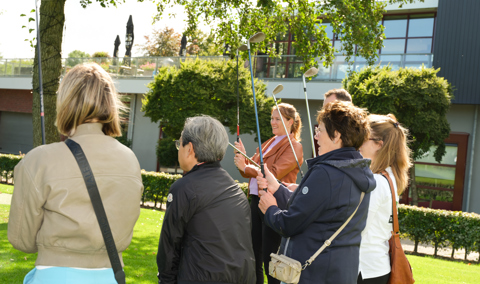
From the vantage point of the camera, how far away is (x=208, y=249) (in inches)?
93.4

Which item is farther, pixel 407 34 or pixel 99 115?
pixel 407 34

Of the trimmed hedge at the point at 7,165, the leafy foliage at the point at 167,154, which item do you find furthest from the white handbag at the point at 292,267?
the leafy foliage at the point at 167,154

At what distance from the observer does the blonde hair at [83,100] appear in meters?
Result: 1.93

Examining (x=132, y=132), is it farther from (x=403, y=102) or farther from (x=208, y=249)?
(x=208, y=249)

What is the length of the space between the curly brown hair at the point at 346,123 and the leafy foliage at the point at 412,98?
11.2m

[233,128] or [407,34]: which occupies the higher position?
[407,34]

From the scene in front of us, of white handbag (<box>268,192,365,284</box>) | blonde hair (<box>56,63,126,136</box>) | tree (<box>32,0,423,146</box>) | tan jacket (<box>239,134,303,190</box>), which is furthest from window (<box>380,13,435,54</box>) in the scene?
blonde hair (<box>56,63,126,136</box>)

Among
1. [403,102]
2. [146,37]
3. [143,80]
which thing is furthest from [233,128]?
[146,37]

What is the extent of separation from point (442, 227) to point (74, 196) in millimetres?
9124

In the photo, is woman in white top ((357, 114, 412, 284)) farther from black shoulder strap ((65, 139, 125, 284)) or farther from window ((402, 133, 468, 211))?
window ((402, 133, 468, 211))

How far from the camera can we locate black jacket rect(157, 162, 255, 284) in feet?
7.78

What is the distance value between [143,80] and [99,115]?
21083mm

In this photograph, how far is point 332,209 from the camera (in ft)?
7.28

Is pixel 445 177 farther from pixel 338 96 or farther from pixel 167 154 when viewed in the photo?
pixel 338 96
